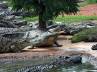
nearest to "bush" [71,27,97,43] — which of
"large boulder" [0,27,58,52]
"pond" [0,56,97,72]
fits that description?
"large boulder" [0,27,58,52]

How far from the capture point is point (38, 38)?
19.0 meters

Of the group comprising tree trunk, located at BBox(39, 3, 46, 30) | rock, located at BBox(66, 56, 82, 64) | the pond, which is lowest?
the pond

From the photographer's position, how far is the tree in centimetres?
2125

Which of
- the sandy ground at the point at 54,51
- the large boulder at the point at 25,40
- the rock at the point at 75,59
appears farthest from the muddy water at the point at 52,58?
the large boulder at the point at 25,40

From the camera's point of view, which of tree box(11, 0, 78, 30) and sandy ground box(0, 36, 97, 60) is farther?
tree box(11, 0, 78, 30)

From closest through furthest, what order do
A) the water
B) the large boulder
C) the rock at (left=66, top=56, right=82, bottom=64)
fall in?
the water
the rock at (left=66, top=56, right=82, bottom=64)
the large boulder

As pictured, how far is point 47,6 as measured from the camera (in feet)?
69.9

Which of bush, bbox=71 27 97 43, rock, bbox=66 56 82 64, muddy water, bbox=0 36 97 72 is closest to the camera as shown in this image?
muddy water, bbox=0 36 97 72

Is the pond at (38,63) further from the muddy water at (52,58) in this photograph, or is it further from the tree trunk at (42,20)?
the tree trunk at (42,20)

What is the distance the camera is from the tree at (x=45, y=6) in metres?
21.2

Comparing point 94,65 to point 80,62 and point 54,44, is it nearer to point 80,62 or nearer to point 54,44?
point 80,62

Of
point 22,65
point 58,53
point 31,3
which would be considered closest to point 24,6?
point 31,3

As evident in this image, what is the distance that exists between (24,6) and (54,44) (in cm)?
308

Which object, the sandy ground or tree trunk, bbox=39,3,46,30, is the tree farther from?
the sandy ground
